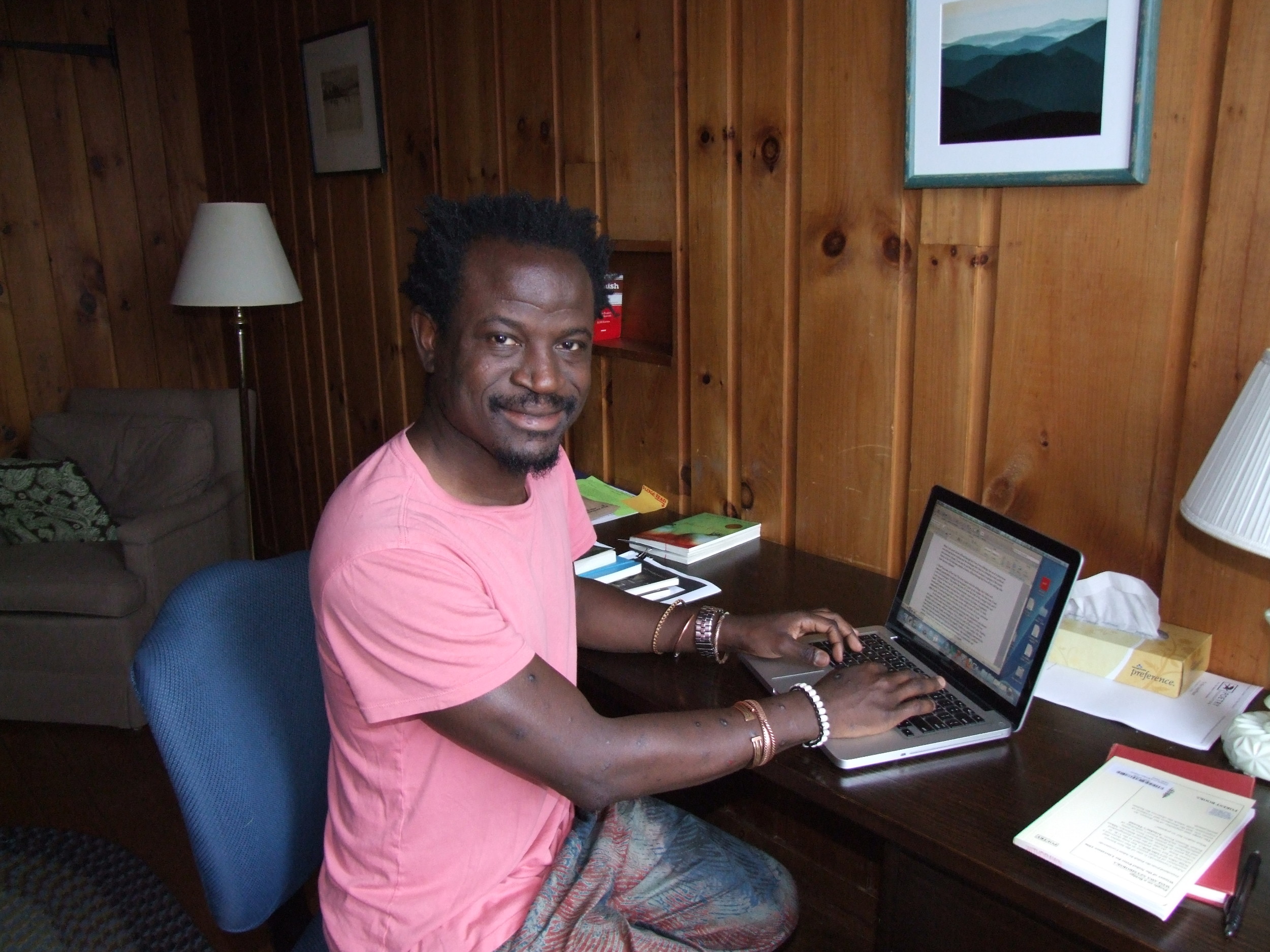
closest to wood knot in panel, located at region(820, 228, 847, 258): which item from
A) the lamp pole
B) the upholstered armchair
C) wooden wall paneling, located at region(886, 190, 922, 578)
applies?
wooden wall paneling, located at region(886, 190, 922, 578)

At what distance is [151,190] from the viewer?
3738mm

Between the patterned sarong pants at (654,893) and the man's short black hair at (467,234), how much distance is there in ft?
2.10

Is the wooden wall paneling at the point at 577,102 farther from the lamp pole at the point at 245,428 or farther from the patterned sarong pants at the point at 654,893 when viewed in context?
the lamp pole at the point at 245,428

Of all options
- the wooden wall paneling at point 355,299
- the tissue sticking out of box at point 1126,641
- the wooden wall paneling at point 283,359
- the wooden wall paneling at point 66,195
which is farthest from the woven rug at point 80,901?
the wooden wall paneling at point 66,195

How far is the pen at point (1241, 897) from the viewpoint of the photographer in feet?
2.77

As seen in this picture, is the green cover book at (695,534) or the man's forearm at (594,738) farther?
the green cover book at (695,534)

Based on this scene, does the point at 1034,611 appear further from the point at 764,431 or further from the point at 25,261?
the point at 25,261

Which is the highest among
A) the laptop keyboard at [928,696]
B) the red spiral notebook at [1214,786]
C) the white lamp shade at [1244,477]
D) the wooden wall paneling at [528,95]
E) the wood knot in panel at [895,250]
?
the wooden wall paneling at [528,95]

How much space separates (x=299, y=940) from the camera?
116cm

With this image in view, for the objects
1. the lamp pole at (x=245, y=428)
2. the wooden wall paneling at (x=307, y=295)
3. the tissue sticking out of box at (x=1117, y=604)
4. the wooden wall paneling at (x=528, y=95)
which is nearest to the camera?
the tissue sticking out of box at (x=1117, y=604)

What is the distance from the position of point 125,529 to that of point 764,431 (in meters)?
1.84

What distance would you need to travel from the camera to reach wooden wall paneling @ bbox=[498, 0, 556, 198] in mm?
2219

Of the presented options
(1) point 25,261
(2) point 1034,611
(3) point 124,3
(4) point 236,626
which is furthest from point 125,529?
(2) point 1034,611

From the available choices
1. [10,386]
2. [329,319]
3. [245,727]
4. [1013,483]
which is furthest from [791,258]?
[10,386]
